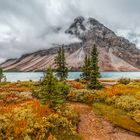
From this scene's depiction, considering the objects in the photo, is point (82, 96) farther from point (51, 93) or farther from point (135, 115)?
point (135, 115)

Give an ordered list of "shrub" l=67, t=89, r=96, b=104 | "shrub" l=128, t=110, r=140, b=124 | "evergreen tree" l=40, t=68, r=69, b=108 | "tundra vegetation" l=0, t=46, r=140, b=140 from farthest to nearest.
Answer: "shrub" l=67, t=89, r=96, b=104
"evergreen tree" l=40, t=68, r=69, b=108
"shrub" l=128, t=110, r=140, b=124
"tundra vegetation" l=0, t=46, r=140, b=140

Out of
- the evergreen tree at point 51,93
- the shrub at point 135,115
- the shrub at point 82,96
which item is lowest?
the shrub at point 135,115

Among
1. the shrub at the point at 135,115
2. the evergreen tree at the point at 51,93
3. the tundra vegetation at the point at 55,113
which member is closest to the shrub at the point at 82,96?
the tundra vegetation at the point at 55,113

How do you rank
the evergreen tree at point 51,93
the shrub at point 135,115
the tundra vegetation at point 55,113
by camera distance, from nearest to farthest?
the tundra vegetation at point 55,113 < the shrub at point 135,115 < the evergreen tree at point 51,93

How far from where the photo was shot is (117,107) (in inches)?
1228

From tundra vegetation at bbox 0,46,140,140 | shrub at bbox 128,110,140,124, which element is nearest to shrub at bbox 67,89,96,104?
tundra vegetation at bbox 0,46,140,140

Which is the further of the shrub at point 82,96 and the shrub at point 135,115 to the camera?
the shrub at point 82,96

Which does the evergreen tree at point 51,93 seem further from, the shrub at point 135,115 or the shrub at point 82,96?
the shrub at point 82,96

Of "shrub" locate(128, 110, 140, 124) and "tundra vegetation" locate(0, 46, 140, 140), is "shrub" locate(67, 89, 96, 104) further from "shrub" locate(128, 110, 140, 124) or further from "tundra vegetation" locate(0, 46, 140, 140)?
"shrub" locate(128, 110, 140, 124)

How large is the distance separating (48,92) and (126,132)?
8062 millimetres

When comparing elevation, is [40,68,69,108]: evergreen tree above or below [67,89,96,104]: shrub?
above

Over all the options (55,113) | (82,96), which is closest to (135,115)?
(55,113)

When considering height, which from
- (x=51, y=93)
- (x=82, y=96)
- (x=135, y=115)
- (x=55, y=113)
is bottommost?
(x=135, y=115)

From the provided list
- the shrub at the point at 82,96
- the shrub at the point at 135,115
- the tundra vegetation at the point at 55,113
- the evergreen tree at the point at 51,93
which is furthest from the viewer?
the shrub at the point at 82,96
